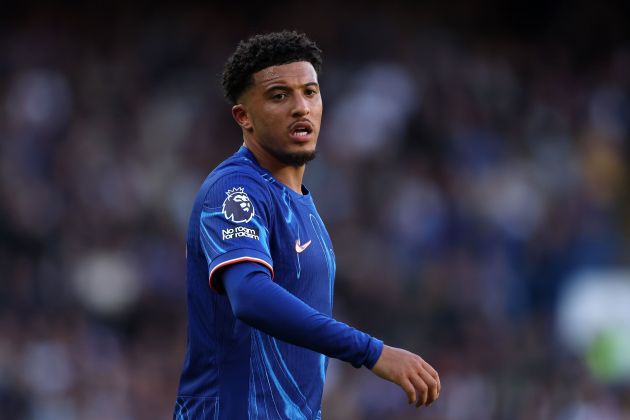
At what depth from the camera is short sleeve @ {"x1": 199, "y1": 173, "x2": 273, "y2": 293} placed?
4.09m

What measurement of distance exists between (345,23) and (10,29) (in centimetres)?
397

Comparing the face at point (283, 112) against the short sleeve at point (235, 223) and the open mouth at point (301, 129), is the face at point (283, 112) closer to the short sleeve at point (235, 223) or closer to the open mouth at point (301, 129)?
the open mouth at point (301, 129)

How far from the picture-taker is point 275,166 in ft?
15.0

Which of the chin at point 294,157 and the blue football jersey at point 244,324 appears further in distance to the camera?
the chin at point 294,157

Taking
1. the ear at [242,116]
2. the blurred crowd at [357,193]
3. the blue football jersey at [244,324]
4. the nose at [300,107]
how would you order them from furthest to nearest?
the blurred crowd at [357,193] → the ear at [242,116] → the nose at [300,107] → the blue football jersey at [244,324]

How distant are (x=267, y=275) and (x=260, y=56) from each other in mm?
891

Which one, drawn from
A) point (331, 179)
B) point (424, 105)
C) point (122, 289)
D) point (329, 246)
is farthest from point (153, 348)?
point (329, 246)

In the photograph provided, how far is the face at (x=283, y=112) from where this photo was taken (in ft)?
14.8

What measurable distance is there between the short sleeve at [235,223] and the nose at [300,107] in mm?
297

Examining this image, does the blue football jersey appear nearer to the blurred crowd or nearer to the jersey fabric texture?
the jersey fabric texture

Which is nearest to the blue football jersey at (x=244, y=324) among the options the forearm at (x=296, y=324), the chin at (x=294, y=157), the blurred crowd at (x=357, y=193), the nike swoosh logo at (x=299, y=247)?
the nike swoosh logo at (x=299, y=247)

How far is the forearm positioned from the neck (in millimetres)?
659

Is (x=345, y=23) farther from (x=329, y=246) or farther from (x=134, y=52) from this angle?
(x=329, y=246)

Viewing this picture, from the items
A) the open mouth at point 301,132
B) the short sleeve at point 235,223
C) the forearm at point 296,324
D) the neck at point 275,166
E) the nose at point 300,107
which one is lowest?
the forearm at point 296,324
